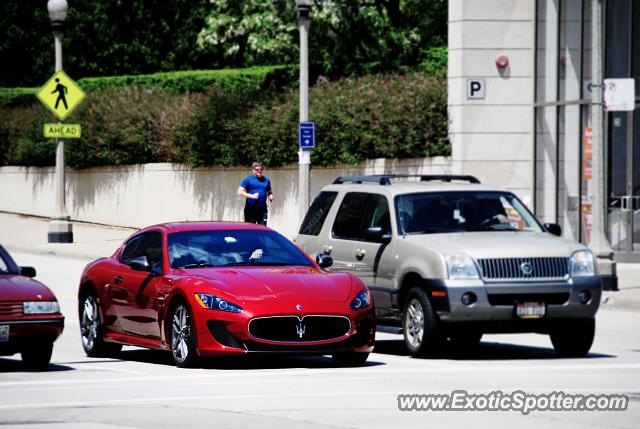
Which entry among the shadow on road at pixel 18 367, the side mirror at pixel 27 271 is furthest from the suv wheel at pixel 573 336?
the side mirror at pixel 27 271

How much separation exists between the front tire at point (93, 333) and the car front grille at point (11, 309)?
207 centimetres

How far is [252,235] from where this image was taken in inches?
605

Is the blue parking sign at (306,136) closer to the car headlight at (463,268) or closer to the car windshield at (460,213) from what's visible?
the car windshield at (460,213)

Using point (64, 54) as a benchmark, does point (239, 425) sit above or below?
below

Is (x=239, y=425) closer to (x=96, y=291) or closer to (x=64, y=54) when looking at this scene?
(x=96, y=291)

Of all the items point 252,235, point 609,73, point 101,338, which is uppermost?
point 609,73

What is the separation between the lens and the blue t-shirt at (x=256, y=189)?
100 ft

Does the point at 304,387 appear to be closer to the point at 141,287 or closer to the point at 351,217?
the point at 141,287

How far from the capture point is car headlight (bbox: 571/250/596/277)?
15.2m

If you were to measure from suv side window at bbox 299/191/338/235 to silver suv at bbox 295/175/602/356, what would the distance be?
46 cm

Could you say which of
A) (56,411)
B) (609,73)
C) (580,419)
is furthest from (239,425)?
(609,73)

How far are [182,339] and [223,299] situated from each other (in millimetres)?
708

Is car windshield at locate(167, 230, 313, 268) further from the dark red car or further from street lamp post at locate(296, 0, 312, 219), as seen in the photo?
street lamp post at locate(296, 0, 312, 219)

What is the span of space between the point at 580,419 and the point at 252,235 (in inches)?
226
